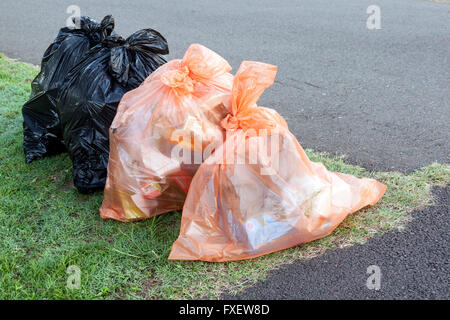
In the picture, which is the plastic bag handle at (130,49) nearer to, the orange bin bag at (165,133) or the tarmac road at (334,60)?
the orange bin bag at (165,133)

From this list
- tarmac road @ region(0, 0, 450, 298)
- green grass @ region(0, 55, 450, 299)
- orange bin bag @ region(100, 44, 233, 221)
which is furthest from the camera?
tarmac road @ region(0, 0, 450, 298)

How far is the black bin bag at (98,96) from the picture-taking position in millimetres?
2562

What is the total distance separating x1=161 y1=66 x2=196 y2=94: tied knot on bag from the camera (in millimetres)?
2260

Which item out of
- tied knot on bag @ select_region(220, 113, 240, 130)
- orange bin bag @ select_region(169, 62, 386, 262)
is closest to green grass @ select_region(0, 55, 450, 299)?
orange bin bag @ select_region(169, 62, 386, 262)

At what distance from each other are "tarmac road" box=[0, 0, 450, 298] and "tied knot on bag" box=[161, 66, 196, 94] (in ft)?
3.22

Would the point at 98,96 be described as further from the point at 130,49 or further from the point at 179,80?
the point at 179,80

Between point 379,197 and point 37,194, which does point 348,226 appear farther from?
point 37,194

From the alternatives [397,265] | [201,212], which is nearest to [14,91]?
[201,212]

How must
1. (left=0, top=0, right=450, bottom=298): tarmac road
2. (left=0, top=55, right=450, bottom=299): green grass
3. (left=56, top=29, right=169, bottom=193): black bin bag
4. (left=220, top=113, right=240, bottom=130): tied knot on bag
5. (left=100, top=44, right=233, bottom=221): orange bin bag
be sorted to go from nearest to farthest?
(left=0, top=55, right=450, bottom=299): green grass, (left=220, top=113, right=240, bottom=130): tied knot on bag, (left=100, top=44, right=233, bottom=221): orange bin bag, (left=56, top=29, right=169, bottom=193): black bin bag, (left=0, top=0, right=450, bottom=298): tarmac road

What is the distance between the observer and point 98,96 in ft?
8.38

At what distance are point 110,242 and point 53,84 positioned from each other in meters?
1.18

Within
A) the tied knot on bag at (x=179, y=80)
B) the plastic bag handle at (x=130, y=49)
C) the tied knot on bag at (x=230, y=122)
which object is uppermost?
the plastic bag handle at (x=130, y=49)

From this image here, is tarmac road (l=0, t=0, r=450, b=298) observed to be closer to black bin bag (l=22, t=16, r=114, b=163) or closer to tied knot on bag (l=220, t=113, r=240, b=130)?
tied knot on bag (l=220, t=113, r=240, b=130)

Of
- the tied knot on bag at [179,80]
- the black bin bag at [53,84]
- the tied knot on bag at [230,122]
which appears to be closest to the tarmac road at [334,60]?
the tied knot on bag at [230,122]
